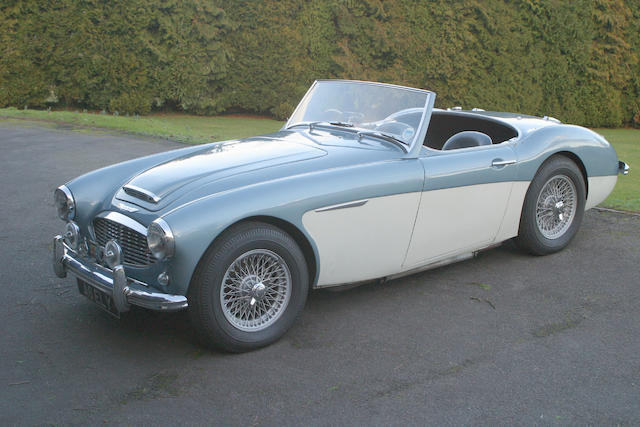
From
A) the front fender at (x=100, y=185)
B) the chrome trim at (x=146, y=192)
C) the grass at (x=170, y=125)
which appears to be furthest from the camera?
the grass at (x=170, y=125)

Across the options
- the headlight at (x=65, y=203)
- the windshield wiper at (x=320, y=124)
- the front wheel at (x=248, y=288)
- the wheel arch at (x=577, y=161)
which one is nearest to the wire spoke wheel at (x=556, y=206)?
the wheel arch at (x=577, y=161)

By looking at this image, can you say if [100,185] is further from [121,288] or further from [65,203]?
[121,288]

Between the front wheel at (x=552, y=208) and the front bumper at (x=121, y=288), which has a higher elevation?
the front wheel at (x=552, y=208)

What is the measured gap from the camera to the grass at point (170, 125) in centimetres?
1107

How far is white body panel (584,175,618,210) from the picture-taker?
5.25m

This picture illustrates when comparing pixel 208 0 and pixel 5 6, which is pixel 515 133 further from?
pixel 5 6

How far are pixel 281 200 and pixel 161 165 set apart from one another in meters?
1.03

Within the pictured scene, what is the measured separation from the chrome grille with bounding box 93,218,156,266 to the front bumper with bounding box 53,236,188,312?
4.7 inches

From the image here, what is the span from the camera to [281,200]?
3443mm

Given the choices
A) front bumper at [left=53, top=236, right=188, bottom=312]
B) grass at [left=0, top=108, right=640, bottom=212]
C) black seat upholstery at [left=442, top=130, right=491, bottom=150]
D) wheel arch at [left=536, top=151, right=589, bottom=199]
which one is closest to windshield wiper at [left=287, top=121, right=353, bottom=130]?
black seat upholstery at [left=442, top=130, right=491, bottom=150]

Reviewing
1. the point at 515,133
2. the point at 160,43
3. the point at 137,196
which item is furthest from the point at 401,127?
the point at 160,43

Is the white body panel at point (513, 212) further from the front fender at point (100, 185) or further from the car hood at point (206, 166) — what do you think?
the front fender at point (100, 185)

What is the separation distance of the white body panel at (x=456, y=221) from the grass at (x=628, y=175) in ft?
8.85

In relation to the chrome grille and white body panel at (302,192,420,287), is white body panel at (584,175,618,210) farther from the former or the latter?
the chrome grille
